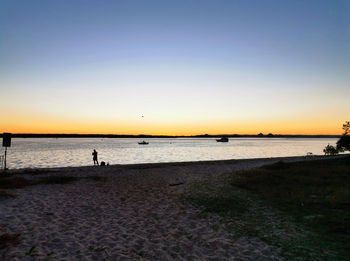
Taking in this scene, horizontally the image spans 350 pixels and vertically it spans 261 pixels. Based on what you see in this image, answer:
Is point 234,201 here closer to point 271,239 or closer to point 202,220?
point 202,220

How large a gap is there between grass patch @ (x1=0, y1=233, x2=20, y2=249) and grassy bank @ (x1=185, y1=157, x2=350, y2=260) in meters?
7.31

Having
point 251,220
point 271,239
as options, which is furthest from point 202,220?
point 271,239

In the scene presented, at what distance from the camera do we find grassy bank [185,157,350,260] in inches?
307

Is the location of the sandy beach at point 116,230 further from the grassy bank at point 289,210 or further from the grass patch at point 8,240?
the grassy bank at point 289,210

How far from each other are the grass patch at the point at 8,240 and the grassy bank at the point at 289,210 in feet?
24.0

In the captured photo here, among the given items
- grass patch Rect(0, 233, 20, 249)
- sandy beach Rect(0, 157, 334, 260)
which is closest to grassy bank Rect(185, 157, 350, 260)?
sandy beach Rect(0, 157, 334, 260)

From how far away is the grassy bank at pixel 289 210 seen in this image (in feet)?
25.6

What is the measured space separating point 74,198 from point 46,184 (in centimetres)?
588

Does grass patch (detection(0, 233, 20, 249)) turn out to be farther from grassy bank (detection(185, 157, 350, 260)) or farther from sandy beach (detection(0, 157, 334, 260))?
grassy bank (detection(185, 157, 350, 260))

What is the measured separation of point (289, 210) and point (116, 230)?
26.6 ft

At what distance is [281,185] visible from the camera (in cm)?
1758

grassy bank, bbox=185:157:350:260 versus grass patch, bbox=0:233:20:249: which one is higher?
grass patch, bbox=0:233:20:249

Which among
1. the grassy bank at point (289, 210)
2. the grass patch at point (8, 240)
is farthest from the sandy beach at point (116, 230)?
the grassy bank at point (289, 210)

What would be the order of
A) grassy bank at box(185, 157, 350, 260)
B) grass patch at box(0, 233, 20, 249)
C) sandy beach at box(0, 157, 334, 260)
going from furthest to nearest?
grassy bank at box(185, 157, 350, 260) < grass patch at box(0, 233, 20, 249) < sandy beach at box(0, 157, 334, 260)
